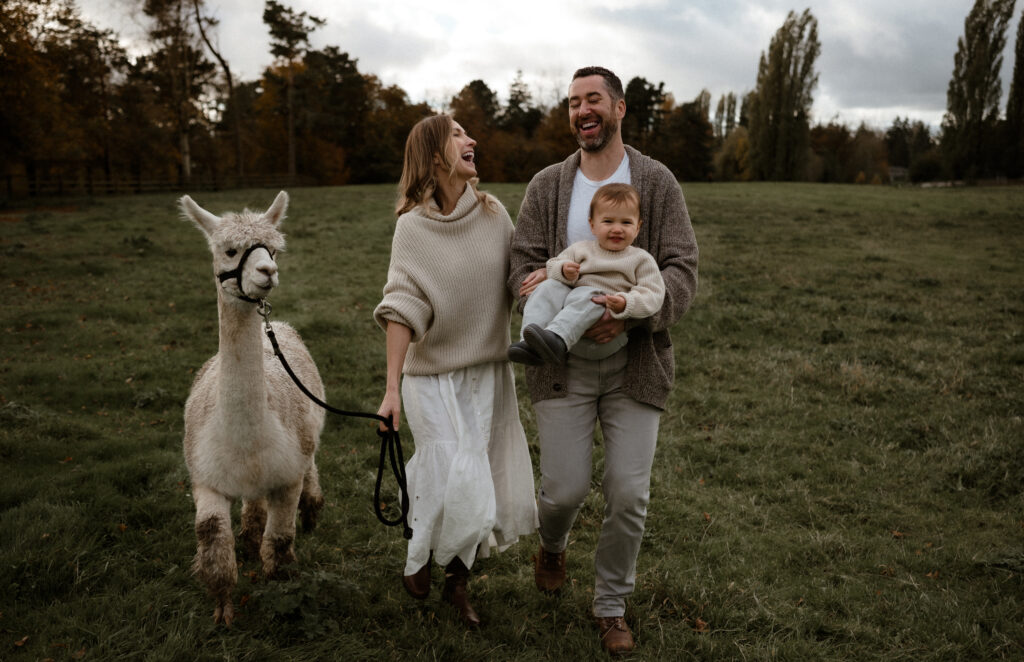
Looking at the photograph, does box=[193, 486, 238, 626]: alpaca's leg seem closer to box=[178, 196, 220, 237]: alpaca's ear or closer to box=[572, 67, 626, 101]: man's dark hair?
box=[178, 196, 220, 237]: alpaca's ear

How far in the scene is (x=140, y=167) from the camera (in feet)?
130

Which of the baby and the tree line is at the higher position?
the tree line

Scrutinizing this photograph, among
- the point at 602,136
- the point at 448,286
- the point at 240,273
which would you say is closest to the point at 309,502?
the point at 240,273

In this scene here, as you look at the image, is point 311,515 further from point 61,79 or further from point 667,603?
point 61,79

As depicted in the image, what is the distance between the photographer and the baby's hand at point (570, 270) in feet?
10.6

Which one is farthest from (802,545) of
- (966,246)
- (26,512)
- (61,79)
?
(61,79)

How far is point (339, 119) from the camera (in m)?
42.7

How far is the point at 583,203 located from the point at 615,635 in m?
2.15

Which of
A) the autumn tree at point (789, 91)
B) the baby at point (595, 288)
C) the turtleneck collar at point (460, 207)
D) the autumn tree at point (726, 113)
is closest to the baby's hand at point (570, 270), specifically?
the baby at point (595, 288)

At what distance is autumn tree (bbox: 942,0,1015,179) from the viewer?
43062mm

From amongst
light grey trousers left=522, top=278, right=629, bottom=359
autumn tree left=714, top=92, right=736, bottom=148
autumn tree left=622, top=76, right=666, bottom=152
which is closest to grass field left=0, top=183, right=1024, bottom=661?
light grey trousers left=522, top=278, right=629, bottom=359

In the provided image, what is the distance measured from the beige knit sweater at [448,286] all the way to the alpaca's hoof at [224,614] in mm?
1441

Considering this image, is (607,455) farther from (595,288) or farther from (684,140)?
(684,140)

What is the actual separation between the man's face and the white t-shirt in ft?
0.52
